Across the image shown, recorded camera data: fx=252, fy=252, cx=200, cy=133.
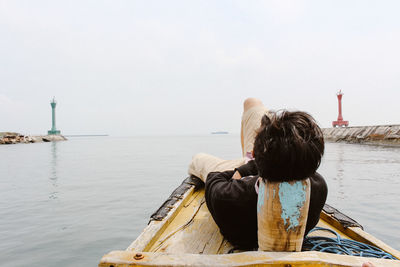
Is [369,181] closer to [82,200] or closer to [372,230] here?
[372,230]

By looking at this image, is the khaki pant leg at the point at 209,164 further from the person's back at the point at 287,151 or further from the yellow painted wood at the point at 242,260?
the yellow painted wood at the point at 242,260

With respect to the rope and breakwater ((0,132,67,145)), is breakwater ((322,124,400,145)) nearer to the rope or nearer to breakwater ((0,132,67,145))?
the rope

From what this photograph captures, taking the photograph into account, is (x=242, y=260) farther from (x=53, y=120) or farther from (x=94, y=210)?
(x=53, y=120)

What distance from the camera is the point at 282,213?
143 centimetres

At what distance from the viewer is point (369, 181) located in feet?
26.7

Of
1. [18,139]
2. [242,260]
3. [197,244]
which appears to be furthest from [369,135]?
[18,139]

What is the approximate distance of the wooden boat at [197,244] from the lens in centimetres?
129

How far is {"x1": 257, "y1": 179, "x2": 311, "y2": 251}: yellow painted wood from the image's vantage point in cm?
141

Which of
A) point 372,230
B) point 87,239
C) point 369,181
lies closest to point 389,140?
point 369,181

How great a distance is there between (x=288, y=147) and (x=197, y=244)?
1284mm

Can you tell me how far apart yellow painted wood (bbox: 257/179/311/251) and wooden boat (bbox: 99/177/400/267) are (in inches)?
5.1

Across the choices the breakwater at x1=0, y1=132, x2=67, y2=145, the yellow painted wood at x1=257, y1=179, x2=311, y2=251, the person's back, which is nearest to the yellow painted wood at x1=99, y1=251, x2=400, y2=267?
the yellow painted wood at x1=257, y1=179, x2=311, y2=251

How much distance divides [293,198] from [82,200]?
20.8 ft

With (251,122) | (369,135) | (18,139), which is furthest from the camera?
(18,139)
